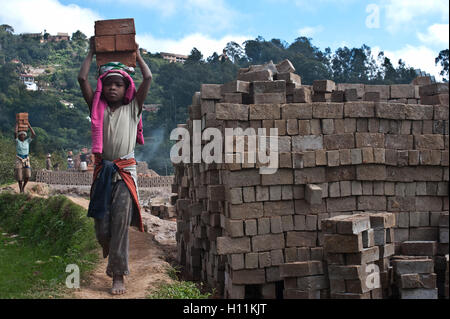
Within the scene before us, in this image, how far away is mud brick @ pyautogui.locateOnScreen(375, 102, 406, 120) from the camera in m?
7.57

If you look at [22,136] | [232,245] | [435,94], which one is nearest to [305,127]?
[232,245]

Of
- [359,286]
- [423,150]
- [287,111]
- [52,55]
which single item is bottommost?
[359,286]

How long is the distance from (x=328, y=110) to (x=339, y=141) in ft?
1.64

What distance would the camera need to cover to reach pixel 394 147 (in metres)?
7.70

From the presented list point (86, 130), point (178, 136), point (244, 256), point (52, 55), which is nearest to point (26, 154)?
point (178, 136)

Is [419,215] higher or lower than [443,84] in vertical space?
lower

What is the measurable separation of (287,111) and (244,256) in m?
2.24

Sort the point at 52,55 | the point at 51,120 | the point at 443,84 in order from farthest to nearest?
the point at 52,55
the point at 51,120
the point at 443,84

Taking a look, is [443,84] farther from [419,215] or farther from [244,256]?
[244,256]

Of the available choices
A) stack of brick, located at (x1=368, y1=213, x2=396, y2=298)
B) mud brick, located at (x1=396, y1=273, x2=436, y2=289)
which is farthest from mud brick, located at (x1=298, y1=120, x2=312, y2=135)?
mud brick, located at (x1=396, y1=273, x2=436, y2=289)

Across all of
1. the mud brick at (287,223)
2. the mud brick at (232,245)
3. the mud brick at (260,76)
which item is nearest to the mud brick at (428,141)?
the mud brick at (287,223)

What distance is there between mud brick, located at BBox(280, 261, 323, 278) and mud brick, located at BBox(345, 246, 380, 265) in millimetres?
443

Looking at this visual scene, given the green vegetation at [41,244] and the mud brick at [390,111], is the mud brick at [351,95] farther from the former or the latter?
the green vegetation at [41,244]

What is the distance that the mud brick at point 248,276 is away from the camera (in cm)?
720
